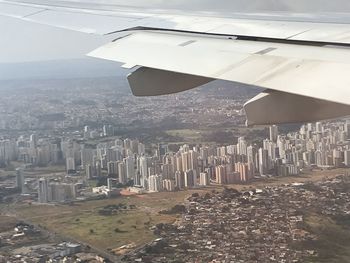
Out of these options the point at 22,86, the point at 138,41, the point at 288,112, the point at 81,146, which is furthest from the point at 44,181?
the point at 22,86

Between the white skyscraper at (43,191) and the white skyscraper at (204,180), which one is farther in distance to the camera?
the white skyscraper at (43,191)

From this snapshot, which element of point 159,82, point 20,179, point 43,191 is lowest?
point 43,191

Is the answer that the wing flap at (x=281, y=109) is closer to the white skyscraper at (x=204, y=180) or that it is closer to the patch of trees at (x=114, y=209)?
the white skyscraper at (x=204, y=180)

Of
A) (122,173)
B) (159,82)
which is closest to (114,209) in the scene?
(122,173)

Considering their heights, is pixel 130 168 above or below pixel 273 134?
below

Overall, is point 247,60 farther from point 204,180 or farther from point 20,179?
point 20,179

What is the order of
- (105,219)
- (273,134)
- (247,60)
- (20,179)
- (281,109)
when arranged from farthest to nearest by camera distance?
(20,179) → (273,134) → (105,219) → (247,60) → (281,109)

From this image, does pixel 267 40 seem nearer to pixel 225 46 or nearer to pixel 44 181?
pixel 225 46

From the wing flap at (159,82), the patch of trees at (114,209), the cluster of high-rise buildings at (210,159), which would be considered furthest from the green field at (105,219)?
the wing flap at (159,82)

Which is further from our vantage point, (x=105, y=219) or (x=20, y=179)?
(x=20, y=179)
